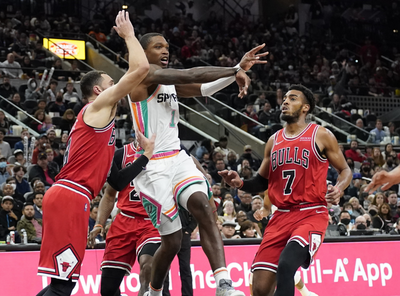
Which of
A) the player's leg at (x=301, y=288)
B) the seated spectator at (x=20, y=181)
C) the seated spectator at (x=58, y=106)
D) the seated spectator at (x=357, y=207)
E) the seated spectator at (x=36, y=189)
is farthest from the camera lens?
the seated spectator at (x=58, y=106)

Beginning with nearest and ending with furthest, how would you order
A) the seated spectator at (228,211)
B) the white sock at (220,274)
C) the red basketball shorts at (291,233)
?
the white sock at (220,274) → the red basketball shorts at (291,233) → the seated spectator at (228,211)

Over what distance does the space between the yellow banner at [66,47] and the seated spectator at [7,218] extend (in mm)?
12007

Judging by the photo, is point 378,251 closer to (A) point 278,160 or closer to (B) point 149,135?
(A) point 278,160

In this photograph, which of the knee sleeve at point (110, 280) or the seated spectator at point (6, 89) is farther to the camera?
the seated spectator at point (6, 89)

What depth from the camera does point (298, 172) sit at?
21.6ft

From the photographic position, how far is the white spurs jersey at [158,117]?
235 inches

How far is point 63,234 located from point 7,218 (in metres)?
5.80

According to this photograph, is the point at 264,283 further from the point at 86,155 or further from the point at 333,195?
the point at 86,155

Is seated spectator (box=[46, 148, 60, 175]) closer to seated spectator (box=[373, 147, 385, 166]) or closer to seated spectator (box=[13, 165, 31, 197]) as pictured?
seated spectator (box=[13, 165, 31, 197])

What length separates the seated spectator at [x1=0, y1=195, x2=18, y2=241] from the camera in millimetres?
10484

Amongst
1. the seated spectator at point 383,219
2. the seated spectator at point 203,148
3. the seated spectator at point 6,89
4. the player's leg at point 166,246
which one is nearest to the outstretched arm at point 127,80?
the player's leg at point 166,246

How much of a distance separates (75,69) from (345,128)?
8712 millimetres

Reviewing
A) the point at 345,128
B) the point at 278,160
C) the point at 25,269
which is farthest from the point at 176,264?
the point at 345,128

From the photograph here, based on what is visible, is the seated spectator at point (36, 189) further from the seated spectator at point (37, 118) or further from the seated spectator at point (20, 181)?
the seated spectator at point (37, 118)
